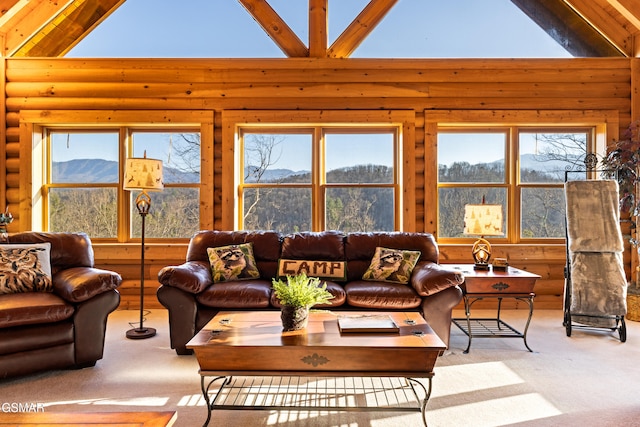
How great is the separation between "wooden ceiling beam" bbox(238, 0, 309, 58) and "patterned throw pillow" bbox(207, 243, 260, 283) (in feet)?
8.26

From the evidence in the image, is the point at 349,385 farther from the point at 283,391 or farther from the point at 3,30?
the point at 3,30

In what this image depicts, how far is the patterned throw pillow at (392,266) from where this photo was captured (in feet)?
12.2

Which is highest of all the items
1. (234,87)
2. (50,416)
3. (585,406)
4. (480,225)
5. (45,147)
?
(234,87)

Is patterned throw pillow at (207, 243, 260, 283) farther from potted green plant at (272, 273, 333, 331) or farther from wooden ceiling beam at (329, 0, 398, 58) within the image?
wooden ceiling beam at (329, 0, 398, 58)

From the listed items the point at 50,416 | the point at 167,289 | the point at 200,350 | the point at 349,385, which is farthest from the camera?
the point at 167,289

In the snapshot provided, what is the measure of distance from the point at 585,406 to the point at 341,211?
318 centimetres

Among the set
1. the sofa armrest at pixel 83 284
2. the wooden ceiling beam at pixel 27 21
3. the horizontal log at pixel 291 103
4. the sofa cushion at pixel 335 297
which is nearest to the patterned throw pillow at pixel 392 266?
the sofa cushion at pixel 335 297

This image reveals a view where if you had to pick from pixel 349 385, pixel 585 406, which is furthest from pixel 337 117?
pixel 585 406

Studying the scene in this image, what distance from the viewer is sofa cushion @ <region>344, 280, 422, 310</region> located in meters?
3.32

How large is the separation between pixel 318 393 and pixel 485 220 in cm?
217

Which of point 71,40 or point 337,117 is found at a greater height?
point 71,40

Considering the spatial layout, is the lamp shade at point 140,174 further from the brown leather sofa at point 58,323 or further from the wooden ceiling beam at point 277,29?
the wooden ceiling beam at point 277,29

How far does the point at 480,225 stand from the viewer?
3689 millimetres

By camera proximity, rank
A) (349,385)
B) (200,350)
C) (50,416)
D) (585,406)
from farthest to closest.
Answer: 1. (349,385)
2. (585,406)
3. (200,350)
4. (50,416)
